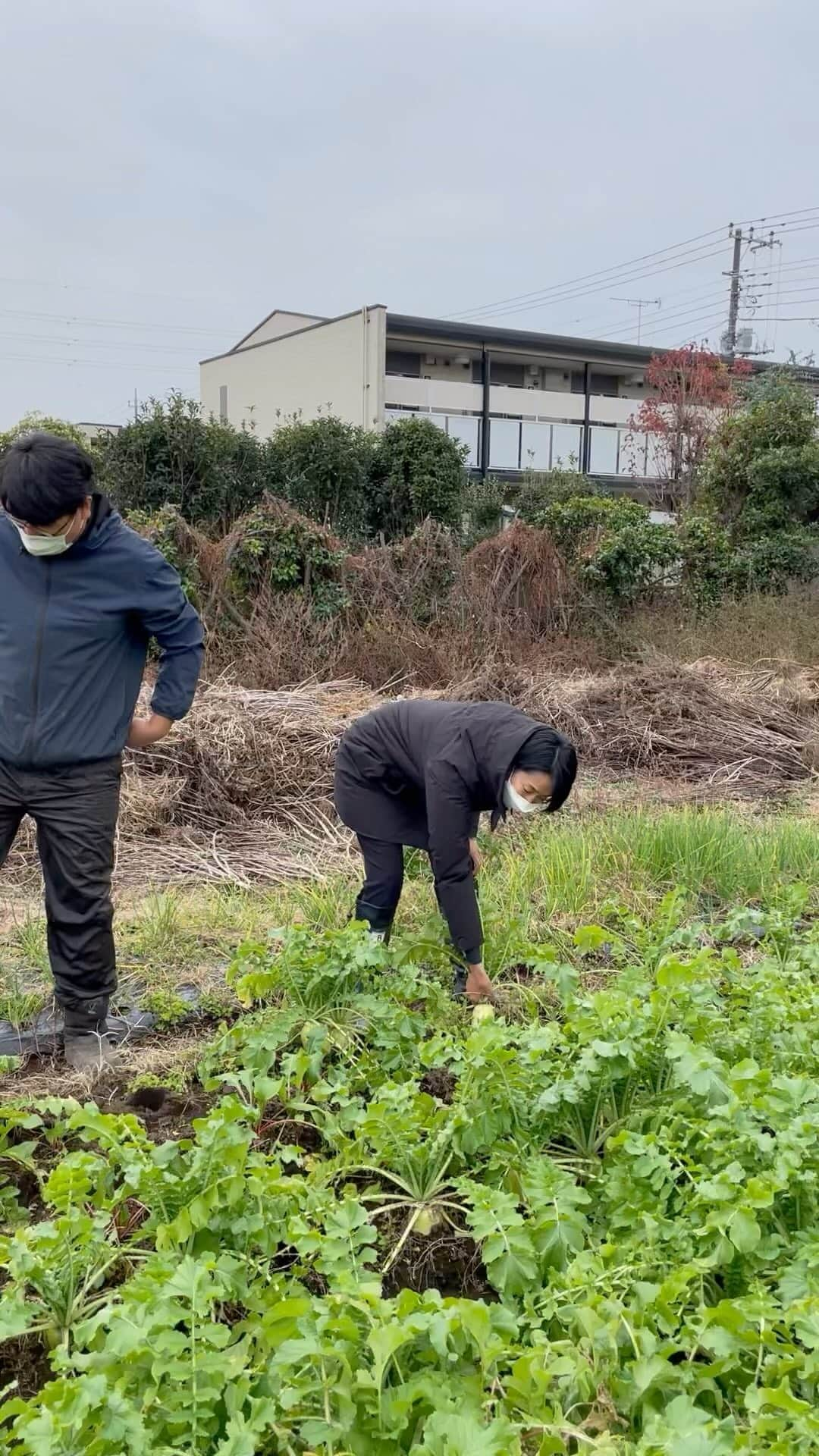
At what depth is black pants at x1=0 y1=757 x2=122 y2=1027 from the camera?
119 inches

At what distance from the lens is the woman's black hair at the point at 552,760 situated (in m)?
2.84

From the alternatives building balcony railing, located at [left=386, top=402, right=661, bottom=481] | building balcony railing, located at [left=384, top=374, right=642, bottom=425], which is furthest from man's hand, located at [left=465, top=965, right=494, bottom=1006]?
building balcony railing, located at [left=384, top=374, right=642, bottom=425]

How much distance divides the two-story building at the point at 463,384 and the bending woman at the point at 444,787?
67.0 ft

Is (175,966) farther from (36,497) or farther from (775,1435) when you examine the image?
(775,1435)

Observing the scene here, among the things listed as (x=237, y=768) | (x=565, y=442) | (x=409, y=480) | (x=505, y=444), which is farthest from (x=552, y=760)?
(x=565, y=442)

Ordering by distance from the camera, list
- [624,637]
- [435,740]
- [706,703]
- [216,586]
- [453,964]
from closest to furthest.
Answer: [435,740] < [453,964] < [706,703] < [216,586] < [624,637]

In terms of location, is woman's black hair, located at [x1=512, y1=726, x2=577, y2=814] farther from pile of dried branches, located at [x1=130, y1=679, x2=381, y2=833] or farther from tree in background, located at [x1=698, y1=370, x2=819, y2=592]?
tree in background, located at [x1=698, y1=370, x2=819, y2=592]

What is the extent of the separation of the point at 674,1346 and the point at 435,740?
6.18 ft

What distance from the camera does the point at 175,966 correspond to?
379cm

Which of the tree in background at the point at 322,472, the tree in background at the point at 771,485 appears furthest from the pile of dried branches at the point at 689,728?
the tree in background at the point at 771,485

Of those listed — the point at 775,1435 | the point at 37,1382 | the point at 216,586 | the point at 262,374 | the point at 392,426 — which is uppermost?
the point at 262,374

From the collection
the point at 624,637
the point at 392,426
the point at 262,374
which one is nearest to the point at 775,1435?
the point at 624,637

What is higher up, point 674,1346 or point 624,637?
point 624,637

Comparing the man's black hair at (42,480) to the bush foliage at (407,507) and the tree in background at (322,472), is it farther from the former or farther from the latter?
the tree in background at (322,472)
